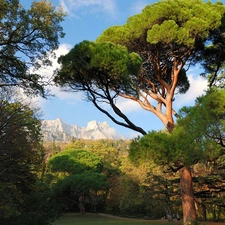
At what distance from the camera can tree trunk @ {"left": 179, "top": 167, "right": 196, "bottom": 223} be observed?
582cm

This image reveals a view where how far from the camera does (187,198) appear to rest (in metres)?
5.85

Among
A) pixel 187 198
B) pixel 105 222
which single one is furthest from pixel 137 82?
pixel 105 222

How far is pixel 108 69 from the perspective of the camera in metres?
5.82

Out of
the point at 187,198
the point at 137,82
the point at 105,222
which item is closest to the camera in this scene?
the point at 187,198

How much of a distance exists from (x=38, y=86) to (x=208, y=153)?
3350 millimetres

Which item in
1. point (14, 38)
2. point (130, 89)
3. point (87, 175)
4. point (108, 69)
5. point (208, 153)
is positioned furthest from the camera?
point (87, 175)

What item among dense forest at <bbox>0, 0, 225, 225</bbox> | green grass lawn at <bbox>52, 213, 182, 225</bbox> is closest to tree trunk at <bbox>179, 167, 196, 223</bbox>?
dense forest at <bbox>0, 0, 225, 225</bbox>

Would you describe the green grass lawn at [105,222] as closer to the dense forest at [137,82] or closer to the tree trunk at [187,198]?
the dense forest at [137,82]

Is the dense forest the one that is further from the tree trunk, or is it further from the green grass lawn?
the green grass lawn

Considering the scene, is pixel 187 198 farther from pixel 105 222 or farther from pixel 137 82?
pixel 105 222

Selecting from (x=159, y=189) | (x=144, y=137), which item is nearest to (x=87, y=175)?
(x=159, y=189)

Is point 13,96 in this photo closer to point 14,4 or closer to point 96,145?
point 14,4

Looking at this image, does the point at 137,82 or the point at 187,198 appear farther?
the point at 137,82

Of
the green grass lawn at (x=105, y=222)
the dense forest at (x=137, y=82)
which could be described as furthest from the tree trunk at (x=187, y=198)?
the green grass lawn at (x=105, y=222)
